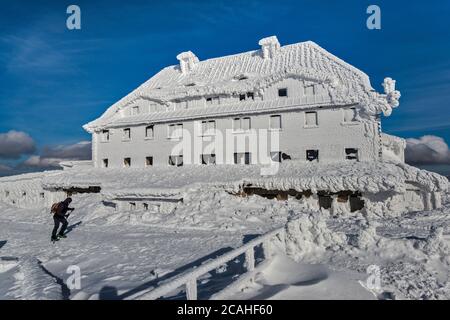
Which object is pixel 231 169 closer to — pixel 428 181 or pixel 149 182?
pixel 149 182

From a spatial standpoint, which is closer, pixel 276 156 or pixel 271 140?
pixel 276 156

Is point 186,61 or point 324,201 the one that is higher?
point 186,61

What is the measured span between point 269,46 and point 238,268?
2755 cm

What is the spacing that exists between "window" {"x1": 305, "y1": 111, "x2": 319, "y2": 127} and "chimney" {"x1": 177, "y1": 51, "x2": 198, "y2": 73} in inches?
629

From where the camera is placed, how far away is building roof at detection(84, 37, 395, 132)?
81.5 feet

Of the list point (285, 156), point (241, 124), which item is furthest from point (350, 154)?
point (241, 124)

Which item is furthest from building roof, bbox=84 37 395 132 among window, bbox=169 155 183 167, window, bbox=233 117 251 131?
window, bbox=169 155 183 167

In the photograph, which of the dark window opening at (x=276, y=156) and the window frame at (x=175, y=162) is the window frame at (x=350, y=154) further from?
the window frame at (x=175, y=162)

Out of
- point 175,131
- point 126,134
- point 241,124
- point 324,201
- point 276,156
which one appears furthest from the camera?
point 126,134

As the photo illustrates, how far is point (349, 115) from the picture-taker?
79.7 feet

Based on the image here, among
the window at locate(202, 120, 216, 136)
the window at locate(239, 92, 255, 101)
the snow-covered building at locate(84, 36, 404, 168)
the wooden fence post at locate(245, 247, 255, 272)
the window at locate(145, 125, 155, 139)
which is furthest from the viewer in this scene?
the window at locate(145, 125, 155, 139)

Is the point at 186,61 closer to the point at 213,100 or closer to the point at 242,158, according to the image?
the point at 213,100

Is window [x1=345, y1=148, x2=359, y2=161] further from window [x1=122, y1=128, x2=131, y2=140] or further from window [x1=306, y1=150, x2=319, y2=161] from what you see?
window [x1=122, y1=128, x2=131, y2=140]
